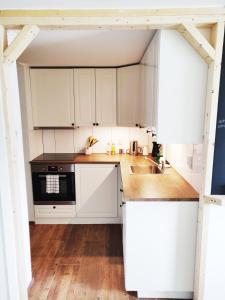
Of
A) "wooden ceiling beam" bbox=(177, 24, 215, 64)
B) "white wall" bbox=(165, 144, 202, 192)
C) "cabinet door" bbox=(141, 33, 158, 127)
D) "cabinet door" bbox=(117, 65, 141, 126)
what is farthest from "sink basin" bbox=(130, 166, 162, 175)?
"wooden ceiling beam" bbox=(177, 24, 215, 64)

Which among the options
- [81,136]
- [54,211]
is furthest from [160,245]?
[81,136]

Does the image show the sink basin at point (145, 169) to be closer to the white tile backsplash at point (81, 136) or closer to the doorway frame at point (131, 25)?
the white tile backsplash at point (81, 136)

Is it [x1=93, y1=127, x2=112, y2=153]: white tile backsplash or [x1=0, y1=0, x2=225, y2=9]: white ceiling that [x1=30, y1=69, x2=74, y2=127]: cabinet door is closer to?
[x1=93, y1=127, x2=112, y2=153]: white tile backsplash

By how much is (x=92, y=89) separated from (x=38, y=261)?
7.90 ft

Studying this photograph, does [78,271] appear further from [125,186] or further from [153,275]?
[125,186]

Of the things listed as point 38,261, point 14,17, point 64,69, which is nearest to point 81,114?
point 64,69

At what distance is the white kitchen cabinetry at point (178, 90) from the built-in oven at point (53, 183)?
1780 millimetres

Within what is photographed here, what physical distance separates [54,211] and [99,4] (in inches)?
107

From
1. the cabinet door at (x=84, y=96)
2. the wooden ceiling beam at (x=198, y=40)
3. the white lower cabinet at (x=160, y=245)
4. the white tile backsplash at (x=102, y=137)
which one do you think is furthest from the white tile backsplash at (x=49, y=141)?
the wooden ceiling beam at (x=198, y=40)

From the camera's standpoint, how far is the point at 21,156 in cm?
188

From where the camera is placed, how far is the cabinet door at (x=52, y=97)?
3164 millimetres

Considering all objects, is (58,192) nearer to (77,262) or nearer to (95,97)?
(77,262)

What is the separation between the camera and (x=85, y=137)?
358 centimetres

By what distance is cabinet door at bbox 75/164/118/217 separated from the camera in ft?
Answer: 10.1
